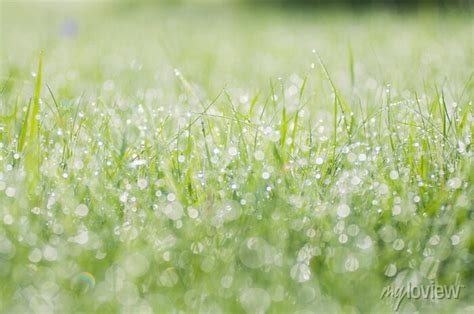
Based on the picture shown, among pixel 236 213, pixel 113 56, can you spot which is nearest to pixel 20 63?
pixel 113 56

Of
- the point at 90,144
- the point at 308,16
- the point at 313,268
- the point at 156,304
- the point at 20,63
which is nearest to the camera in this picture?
the point at 156,304

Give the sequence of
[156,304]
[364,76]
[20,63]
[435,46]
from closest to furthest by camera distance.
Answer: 1. [156,304]
2. [364,76]
3. [20,63]
4. [435,46]

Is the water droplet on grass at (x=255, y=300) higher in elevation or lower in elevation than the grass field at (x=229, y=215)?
lower

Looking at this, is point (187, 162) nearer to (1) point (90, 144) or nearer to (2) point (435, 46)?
(1) point (90, 144)

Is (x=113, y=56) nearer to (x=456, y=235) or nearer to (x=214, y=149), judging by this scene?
(x=214, y=149)

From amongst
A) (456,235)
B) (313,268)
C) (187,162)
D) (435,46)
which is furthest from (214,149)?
(435,46)

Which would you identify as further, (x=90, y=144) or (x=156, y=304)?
(x=90, y=144)

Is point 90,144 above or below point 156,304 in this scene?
above

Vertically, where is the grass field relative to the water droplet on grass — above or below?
above

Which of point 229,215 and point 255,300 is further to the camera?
point 229,215
